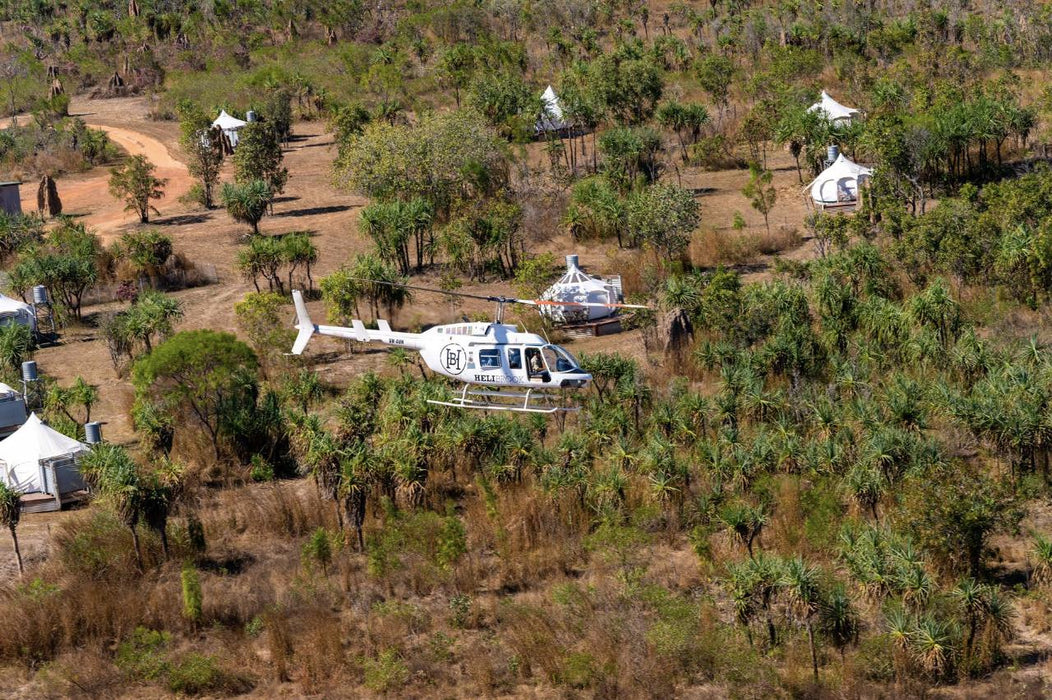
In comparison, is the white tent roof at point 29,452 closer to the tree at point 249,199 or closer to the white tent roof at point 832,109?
the tree at point 249,199

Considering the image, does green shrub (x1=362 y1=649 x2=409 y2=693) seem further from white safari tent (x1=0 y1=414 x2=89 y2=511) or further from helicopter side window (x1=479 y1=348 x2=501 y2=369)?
white safari tent (x1=0 y1=414 x2=89 y2=511)

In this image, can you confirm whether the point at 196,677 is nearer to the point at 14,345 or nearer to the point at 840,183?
the point at 14,345

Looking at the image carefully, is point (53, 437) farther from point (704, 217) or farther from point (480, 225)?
point (704, 217)

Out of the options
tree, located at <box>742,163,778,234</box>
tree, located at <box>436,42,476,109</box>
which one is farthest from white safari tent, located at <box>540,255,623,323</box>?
tree, located at <box>436,42,476,109</box>

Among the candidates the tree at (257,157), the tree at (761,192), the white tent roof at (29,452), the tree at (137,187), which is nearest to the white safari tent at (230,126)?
the tree at (137,187)

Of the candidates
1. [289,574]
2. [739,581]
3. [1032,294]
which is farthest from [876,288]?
[289,574]

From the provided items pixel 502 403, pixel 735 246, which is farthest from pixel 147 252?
pixel 735 246
